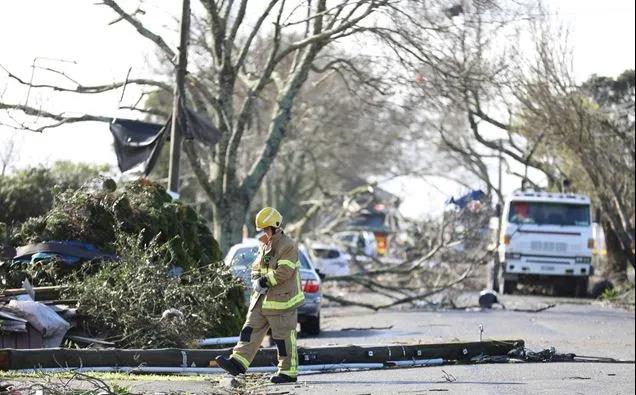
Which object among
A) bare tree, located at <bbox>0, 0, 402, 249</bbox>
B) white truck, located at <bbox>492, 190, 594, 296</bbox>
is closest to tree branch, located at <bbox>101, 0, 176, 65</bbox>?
bare tree, located at <bbox>0, 0, 402, 249</bbox>

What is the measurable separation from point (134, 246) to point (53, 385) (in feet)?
13.5

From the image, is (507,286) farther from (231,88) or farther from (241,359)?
(241,359)

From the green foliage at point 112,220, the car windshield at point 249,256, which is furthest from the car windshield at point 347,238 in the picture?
the green foliage at point 112,220

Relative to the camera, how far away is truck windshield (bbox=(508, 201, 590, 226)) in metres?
33.4

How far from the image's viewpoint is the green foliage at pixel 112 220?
1597 centimetres

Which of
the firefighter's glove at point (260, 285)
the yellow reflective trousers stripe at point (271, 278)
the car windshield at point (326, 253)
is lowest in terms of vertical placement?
the firefighter's glove at point (260, 285)

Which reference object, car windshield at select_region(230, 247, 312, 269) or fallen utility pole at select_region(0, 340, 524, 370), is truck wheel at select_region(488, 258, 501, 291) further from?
fallen utility pole at select_region(0, 340, 524, 370)

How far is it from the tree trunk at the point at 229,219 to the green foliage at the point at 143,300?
1426 centimetres

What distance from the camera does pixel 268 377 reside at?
42.2ft

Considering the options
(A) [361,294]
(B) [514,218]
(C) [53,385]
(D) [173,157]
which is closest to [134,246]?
(C) [53,385]

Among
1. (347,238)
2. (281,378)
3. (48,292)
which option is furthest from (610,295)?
(281,378)

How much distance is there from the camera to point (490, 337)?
19.5 metres

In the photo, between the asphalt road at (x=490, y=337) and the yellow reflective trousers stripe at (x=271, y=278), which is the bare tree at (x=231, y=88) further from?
the yellow reflective trousers stripe at (x=271, y=278)

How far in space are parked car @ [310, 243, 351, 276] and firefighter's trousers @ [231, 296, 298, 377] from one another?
2801 centimetres
